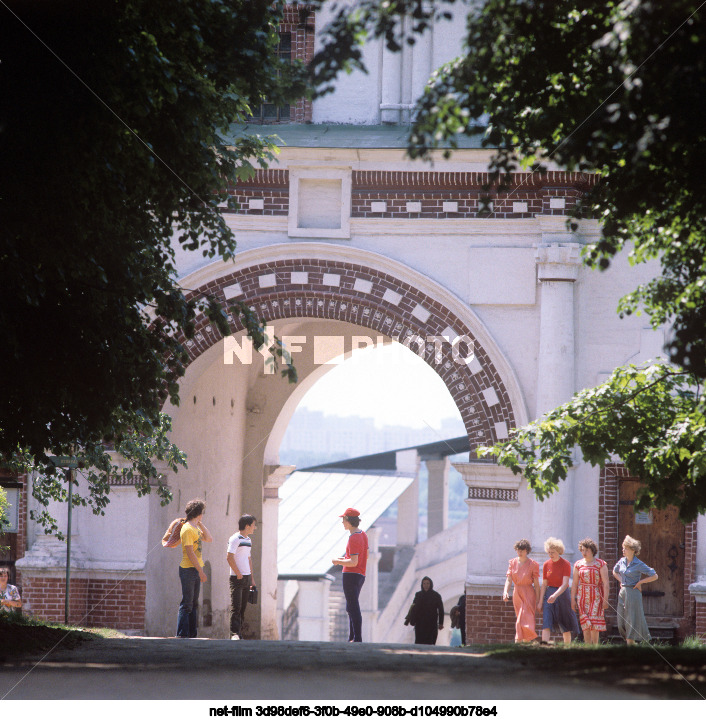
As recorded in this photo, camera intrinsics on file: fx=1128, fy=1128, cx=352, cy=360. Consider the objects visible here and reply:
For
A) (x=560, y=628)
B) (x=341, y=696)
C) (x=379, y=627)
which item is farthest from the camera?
(x=379, y=627)

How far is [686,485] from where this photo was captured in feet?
22.2

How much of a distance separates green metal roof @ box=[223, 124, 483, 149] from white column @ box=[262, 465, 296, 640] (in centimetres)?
845

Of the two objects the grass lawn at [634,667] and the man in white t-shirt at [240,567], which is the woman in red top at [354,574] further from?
the grass lawn at [634,667]

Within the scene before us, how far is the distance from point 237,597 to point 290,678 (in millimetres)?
5246

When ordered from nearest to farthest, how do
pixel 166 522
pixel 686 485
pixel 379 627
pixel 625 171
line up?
pixel 625 171 < pixel 686 485 < pixel 166 522 < pixel 379 627

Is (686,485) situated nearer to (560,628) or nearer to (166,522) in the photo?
(560,628)

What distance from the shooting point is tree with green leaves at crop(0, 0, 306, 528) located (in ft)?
19.6

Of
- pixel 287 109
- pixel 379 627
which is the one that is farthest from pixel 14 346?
pixel 379 627

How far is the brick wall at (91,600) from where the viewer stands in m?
11.5

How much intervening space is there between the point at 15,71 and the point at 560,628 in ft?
21.1

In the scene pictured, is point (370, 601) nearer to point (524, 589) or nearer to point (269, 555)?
point (269, 555)

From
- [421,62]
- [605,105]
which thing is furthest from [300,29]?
[605,105]

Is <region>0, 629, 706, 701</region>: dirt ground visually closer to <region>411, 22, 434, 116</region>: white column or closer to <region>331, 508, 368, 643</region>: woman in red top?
<region>411, 22, 434, 116</region>: white column

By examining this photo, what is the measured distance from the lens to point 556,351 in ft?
35.2
